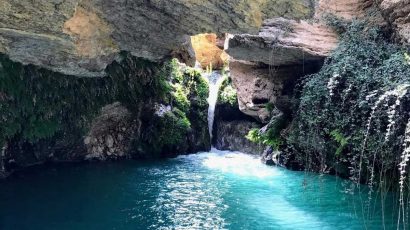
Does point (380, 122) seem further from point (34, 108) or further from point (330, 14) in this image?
point (34, 108)

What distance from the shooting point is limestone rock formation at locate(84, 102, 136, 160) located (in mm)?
13060

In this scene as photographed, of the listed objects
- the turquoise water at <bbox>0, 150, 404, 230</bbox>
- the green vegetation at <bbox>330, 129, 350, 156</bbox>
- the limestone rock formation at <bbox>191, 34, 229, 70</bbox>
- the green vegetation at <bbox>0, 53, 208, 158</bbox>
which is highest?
the limestone rock formation at <bbox>191, 34, 229, 70</bbox>

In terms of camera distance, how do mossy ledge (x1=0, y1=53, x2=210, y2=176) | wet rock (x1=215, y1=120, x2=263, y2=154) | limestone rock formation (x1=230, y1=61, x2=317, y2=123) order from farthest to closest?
wet rock (x1=215, y1=120, x2=263, y2=154), limestone rock formation (x1=230, y1=61, x2=317, y2=123), mossy ledge (x1=0, y1=53, x2=210, y2=176)

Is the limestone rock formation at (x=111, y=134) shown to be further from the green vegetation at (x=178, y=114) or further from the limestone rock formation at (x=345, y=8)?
the limestone rock formation at (x=345, y=8)

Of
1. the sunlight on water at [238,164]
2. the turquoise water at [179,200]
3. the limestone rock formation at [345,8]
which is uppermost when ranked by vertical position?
the limestone rock formation at [345,8]

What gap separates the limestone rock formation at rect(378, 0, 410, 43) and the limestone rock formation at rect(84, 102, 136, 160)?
7.89 metres

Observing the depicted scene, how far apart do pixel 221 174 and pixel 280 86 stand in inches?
120

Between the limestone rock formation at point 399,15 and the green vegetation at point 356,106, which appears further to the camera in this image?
the limestone rock formation at point 399,15

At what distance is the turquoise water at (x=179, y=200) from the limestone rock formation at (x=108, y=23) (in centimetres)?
304

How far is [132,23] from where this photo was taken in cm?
783

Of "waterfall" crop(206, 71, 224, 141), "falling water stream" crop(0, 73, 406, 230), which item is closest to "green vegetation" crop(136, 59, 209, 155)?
"waterfall" crop(206, 71, 224, 141)

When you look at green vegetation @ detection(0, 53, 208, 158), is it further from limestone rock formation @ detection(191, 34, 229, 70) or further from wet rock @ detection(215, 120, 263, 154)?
limestone rock formation @ detection(191, 34, 229, 70)

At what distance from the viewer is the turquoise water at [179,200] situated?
7.51m

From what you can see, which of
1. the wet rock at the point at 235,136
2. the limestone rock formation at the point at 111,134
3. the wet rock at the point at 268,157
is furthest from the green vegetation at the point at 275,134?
the limestone rock formation at the point at 111,134
